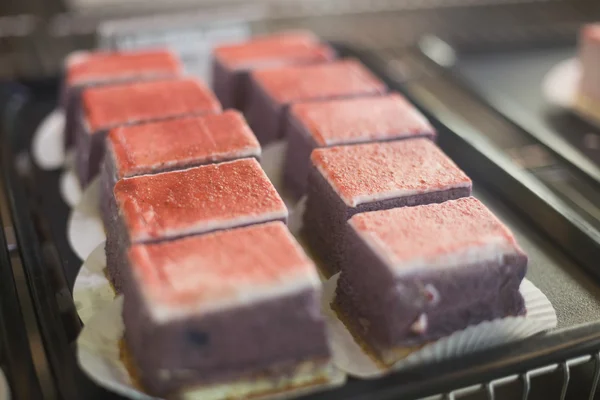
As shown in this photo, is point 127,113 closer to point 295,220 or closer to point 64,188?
point 64,188

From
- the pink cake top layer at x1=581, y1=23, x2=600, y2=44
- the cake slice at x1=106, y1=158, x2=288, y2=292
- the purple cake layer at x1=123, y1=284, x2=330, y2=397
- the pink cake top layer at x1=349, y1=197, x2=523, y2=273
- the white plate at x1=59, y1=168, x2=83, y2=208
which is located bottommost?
the white plate at x1=59, y1=168, x2=83, y2=208

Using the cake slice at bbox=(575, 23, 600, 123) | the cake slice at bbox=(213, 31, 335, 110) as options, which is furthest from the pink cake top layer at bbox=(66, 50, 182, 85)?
the cake slice at bbox=(575, 23, 600, 123)

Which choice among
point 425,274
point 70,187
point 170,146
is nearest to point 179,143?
point 170,146

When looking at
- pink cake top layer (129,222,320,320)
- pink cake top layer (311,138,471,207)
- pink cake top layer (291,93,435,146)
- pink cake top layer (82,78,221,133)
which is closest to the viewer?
pink cake top layer (129,222,320,320)

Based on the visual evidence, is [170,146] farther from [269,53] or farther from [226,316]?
[269,53]

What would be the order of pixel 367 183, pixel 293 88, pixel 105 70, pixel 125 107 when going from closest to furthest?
pixel 367 183
pixel 125 107
pixel 293 88
pixel 105 70

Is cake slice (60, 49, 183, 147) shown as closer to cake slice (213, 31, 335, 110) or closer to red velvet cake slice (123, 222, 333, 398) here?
Answer: cake slice (213, 31, 335, 110)
